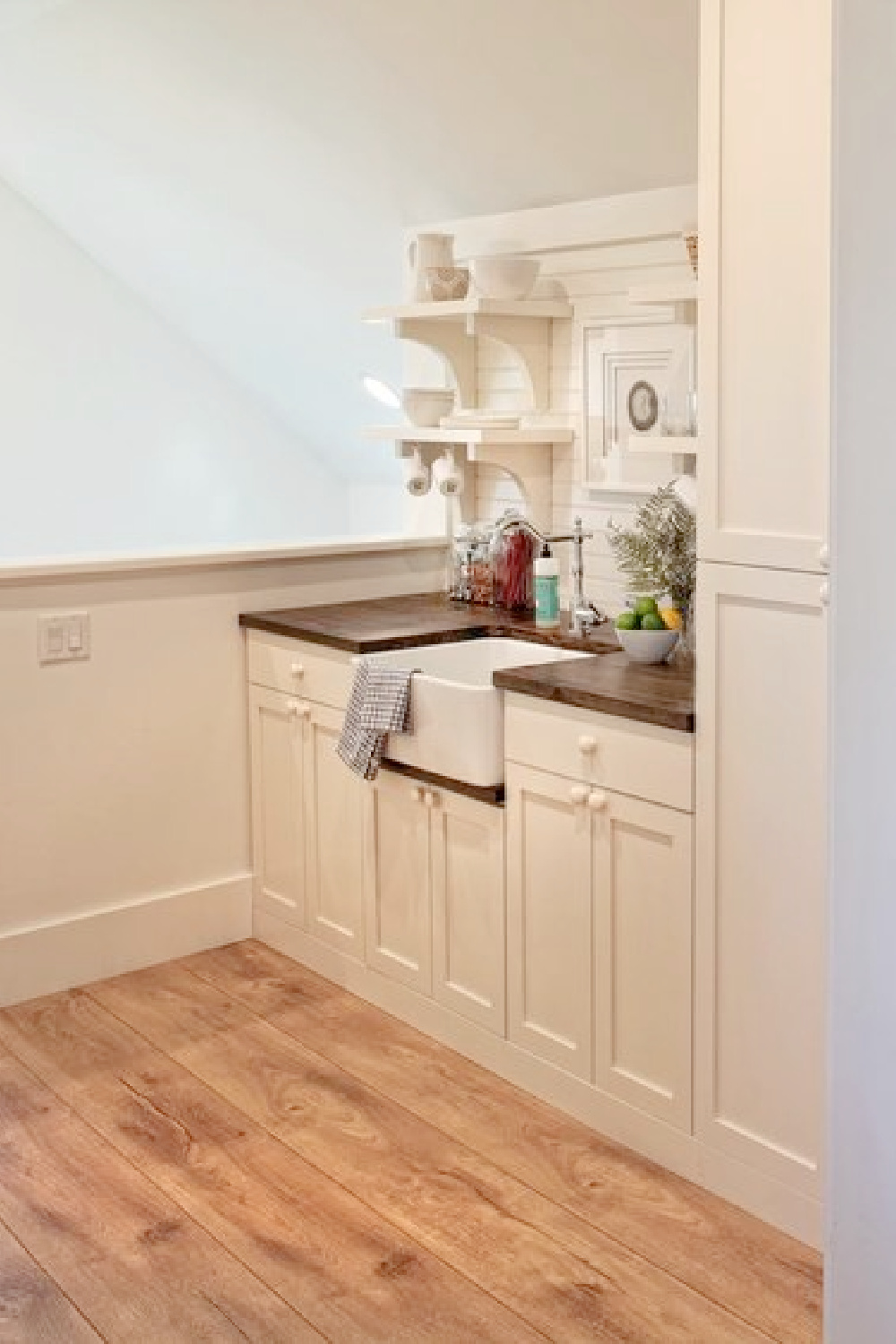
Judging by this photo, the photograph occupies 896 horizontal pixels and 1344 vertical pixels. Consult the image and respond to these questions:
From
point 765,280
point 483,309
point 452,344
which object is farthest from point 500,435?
point 765,280

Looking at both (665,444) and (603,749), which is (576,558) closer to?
(665,444)

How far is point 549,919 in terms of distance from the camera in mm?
3107

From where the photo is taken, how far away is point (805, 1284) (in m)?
2.53

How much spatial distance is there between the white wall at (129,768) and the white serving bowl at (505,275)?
0.82 meters

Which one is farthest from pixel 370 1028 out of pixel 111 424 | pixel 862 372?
pixel 111 424

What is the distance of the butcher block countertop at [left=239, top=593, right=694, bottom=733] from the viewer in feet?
9.38

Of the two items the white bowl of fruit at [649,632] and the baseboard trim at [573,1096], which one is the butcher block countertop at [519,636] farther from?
the baseboard trim at [573,1096]

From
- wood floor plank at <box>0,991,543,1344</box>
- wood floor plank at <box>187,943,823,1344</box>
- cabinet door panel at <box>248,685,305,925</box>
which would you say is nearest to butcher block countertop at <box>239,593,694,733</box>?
cabinet door panel at <box>248,685,305,925</box>

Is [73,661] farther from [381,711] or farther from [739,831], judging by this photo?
[739,831]

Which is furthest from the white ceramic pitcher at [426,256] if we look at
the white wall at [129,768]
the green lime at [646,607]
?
the green lime at [646,607]

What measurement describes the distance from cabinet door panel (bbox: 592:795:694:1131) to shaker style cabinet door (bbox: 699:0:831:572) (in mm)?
540

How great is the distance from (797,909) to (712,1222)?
604 mm

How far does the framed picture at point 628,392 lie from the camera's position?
3.56m

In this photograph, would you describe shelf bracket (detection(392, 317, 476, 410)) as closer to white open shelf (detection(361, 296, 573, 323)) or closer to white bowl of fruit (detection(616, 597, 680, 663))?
white open shelf (detection(361, 296, 573, 323))
